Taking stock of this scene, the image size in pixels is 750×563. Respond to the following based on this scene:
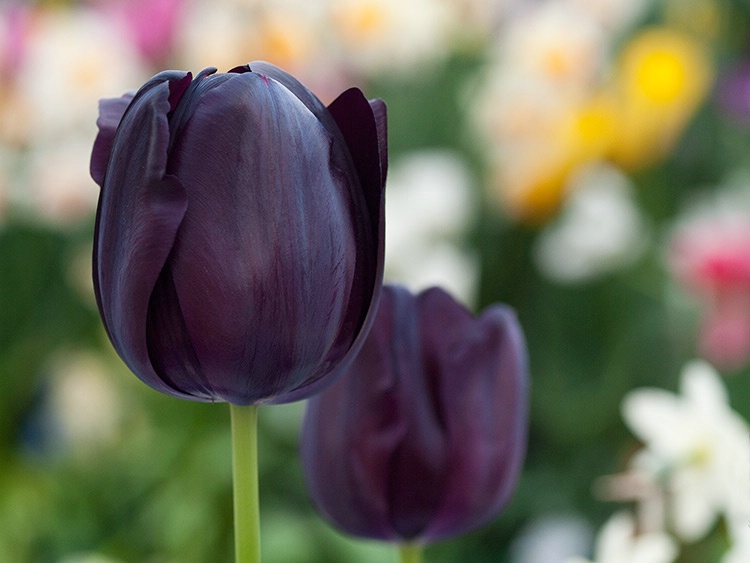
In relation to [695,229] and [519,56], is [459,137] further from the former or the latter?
[695,229]

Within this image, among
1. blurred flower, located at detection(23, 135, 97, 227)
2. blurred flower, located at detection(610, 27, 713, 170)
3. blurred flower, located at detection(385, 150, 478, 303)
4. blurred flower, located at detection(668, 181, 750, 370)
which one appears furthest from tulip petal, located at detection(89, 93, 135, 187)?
blurred flower, located at detection(610, 27, 713, 170)

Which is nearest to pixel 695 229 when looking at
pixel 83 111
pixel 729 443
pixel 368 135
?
pixel 83 111

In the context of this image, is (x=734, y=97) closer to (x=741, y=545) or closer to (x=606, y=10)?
(x=606, y=10)

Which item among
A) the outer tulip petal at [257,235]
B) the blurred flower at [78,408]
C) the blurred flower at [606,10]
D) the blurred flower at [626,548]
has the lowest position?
the blurred flower at [78,408]

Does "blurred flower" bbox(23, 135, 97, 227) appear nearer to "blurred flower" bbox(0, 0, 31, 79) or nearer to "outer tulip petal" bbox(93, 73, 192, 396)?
"blurred flower" bbox(0, 0, 31, 79)

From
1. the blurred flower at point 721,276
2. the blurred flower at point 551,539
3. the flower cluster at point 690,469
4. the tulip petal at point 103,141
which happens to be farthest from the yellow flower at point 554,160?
the tulip petal at point 103,141

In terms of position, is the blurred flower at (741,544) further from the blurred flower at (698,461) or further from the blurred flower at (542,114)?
the blurred flower at (542,114)
